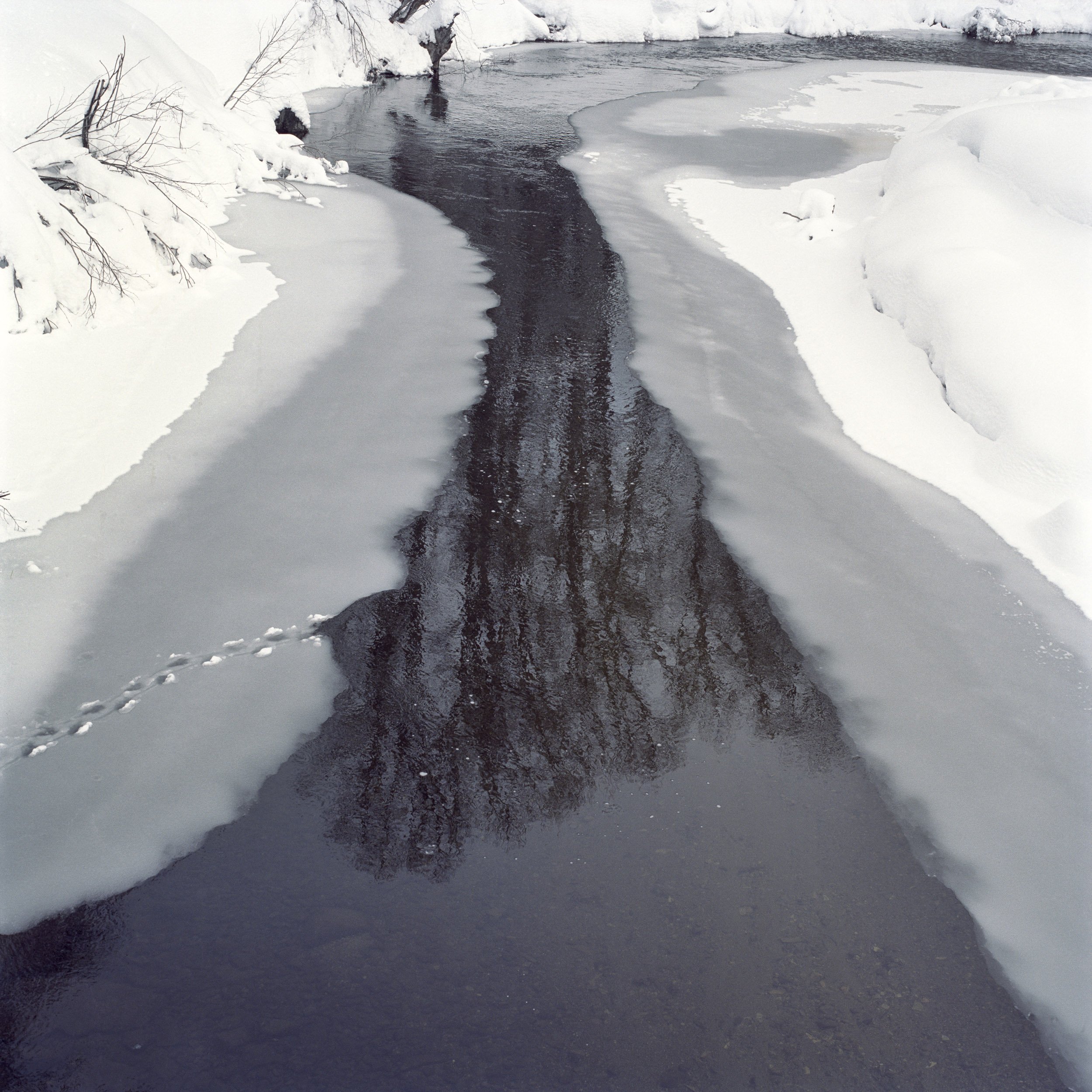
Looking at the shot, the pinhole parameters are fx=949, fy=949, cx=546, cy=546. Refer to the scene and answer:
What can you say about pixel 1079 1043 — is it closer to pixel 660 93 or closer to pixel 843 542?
pixel 843 542

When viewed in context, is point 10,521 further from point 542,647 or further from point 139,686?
point 542,647

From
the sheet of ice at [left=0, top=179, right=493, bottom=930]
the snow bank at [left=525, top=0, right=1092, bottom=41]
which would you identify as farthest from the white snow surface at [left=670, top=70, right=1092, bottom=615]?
the snow bank at [left=525, top=0, right=1092, bottom=41]

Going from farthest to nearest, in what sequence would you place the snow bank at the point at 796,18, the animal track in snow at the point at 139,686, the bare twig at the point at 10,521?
the snow bank at the point at 796,18, the bare twig at the point at 10,521, the animal track in snow at the point at 139,686

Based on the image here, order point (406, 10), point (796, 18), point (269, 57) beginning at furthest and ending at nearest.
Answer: point (796, 18) → point (406, 10) → point (269, 57)

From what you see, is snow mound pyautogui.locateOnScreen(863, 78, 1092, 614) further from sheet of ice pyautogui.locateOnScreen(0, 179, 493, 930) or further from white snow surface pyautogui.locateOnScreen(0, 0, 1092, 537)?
sheet of ice pyautogui.locateOnScreen(0, 179, 493, 930)

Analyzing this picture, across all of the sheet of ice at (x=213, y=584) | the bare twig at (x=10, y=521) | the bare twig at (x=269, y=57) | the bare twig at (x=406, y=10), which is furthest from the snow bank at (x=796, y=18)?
the bare twig at (x=10, y=521)

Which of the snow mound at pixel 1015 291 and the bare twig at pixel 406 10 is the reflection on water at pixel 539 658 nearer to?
the snow mound at pixel 1015 291

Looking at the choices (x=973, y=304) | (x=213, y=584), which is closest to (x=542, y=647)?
(x=213, y=584)
